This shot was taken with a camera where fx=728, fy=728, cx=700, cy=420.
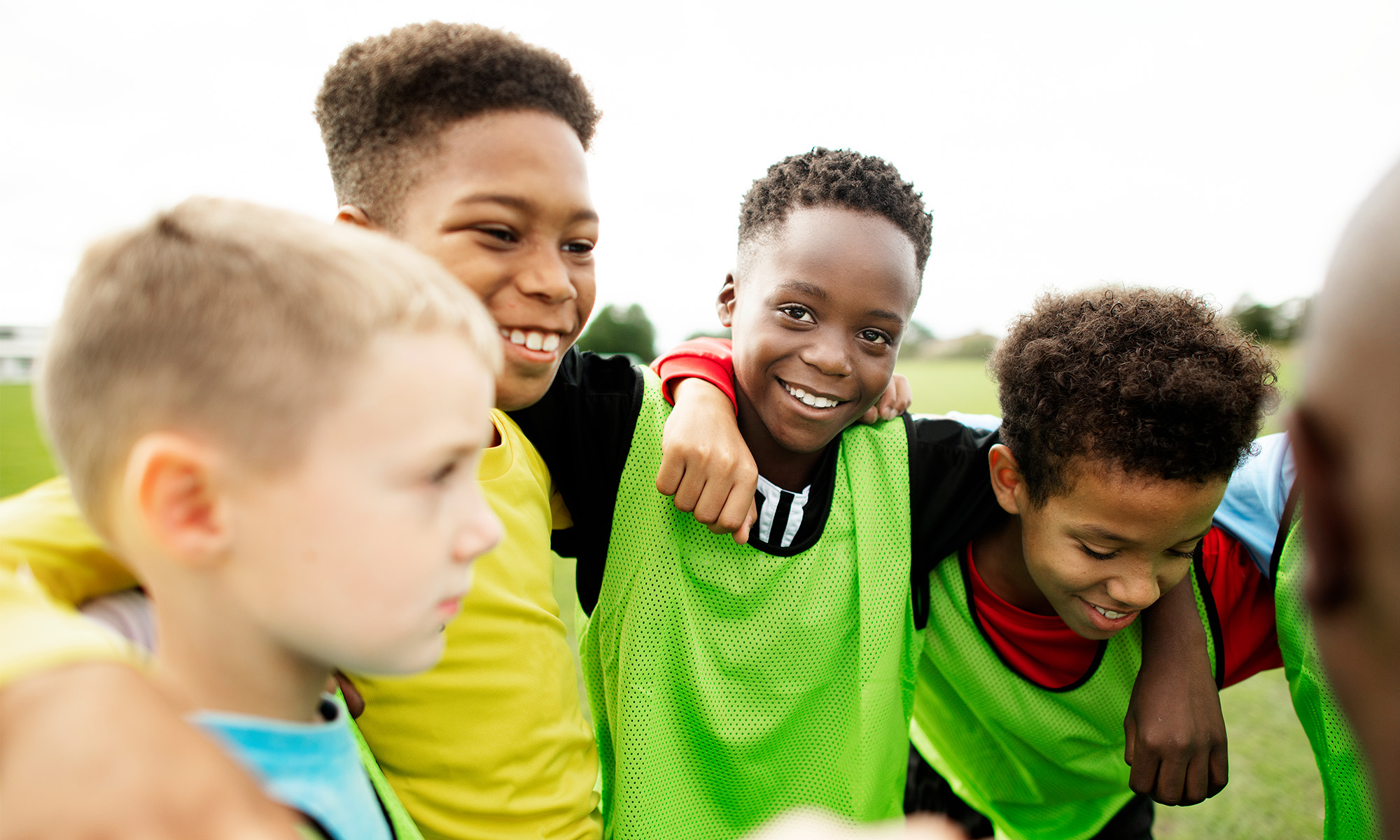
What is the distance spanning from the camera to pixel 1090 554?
140 centimetres

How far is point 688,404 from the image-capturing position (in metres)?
1.43

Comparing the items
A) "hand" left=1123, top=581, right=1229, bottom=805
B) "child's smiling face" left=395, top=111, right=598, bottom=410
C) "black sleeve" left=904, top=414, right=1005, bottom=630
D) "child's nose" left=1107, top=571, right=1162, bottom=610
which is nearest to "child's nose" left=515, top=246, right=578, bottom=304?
"child's smiling face" left=395, top=111, right=598, bottom=410

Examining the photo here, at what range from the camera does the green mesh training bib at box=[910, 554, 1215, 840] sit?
161 cm

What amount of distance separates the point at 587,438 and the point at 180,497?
874mm

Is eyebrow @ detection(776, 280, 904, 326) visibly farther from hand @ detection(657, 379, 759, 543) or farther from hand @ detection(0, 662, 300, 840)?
hand @ detection(0, 662, 300, 840)

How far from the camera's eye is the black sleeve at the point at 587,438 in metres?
1.41

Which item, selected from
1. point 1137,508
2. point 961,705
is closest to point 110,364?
point 1137,508

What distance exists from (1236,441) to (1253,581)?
1.50 feet

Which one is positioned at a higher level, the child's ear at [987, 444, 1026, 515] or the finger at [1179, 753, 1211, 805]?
the child's ear at [987, 444, 1026, 515]

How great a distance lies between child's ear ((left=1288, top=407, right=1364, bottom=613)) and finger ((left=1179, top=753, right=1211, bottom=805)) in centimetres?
121

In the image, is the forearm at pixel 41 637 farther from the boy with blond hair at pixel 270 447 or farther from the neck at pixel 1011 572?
the neck at pixel 1011 572

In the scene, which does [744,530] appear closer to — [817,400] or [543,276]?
[817,400]

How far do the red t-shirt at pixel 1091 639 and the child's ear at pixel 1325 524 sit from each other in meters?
1.24

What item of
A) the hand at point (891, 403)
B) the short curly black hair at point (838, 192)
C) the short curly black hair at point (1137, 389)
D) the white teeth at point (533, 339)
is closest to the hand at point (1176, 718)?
the short curly black hair at point (1137, 389)
